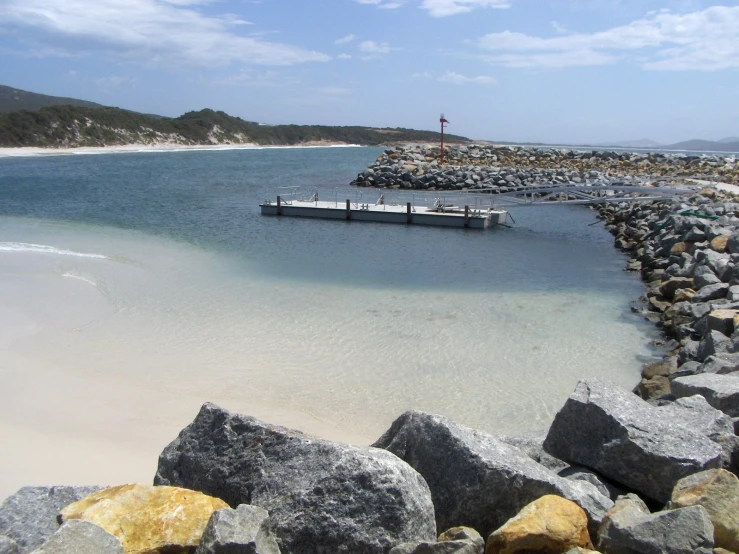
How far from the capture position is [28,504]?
329 cm

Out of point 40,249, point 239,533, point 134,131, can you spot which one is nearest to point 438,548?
point 239,533

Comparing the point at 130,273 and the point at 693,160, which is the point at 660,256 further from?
the point at 693,160

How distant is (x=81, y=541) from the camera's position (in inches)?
105

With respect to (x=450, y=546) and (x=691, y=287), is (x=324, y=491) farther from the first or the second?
(x=691, y=287)

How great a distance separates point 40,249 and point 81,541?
16692 millimetres

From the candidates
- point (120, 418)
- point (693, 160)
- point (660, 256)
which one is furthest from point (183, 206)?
point (693, 160)

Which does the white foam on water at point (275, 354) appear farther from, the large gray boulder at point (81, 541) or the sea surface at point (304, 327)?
the large gray boulder at point (81, 541)

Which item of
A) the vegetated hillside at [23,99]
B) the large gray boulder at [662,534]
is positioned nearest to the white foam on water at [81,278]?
the large gray boulder at [662,534]

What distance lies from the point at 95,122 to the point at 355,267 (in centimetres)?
8727

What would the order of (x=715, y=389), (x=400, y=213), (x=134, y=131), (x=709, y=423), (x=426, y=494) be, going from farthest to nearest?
(x=134, y=131)
(x=400, y=213)
(x=715, y=389)
(x=709, y=423)
(x=426, y=494)

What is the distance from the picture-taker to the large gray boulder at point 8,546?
3.01 meters

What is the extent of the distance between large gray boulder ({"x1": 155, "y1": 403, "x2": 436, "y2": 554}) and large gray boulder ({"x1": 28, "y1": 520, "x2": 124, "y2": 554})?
71 cm

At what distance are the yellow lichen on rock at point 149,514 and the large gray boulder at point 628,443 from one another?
2.14 meters

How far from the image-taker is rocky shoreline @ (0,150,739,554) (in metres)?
2.84
